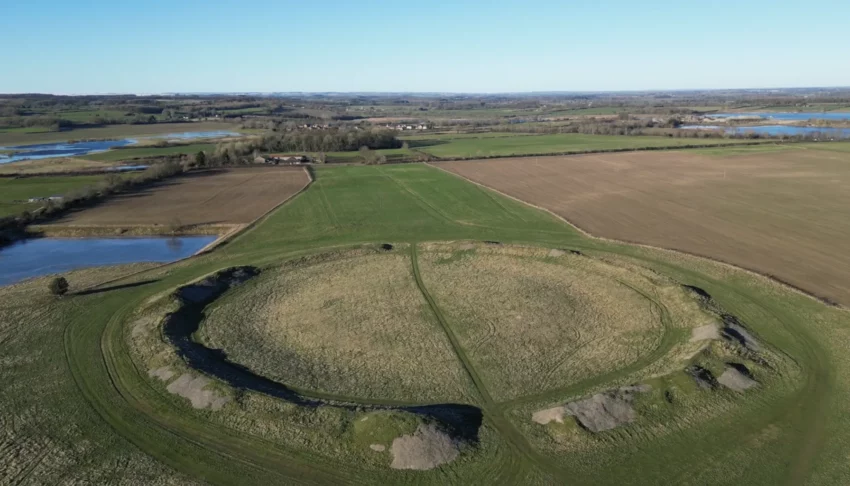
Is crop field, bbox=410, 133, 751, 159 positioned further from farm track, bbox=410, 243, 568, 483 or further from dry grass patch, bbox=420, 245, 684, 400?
farm track, bbox=410, 243, 568, 483

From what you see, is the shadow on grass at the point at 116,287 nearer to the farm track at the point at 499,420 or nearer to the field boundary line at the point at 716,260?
the farm track at the point at 499,420

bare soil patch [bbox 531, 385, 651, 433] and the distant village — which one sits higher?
the distant village

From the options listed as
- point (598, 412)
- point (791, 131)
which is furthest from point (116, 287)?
point (791, 131)

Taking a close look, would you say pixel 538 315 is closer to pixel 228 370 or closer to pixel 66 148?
pixel 228 370

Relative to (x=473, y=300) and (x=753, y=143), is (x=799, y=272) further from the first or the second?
(x=753, y=143)

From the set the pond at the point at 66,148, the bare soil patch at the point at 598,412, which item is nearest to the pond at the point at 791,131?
the bare soil patch at the point at 598,412

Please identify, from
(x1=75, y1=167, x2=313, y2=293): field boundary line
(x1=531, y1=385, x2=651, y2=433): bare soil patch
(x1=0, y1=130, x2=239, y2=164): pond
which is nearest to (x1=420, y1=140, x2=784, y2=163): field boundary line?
(x1=75, y1=167, x2=313, y2=293): field boundary line

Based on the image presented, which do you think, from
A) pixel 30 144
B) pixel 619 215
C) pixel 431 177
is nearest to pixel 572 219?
pixel 619 215
